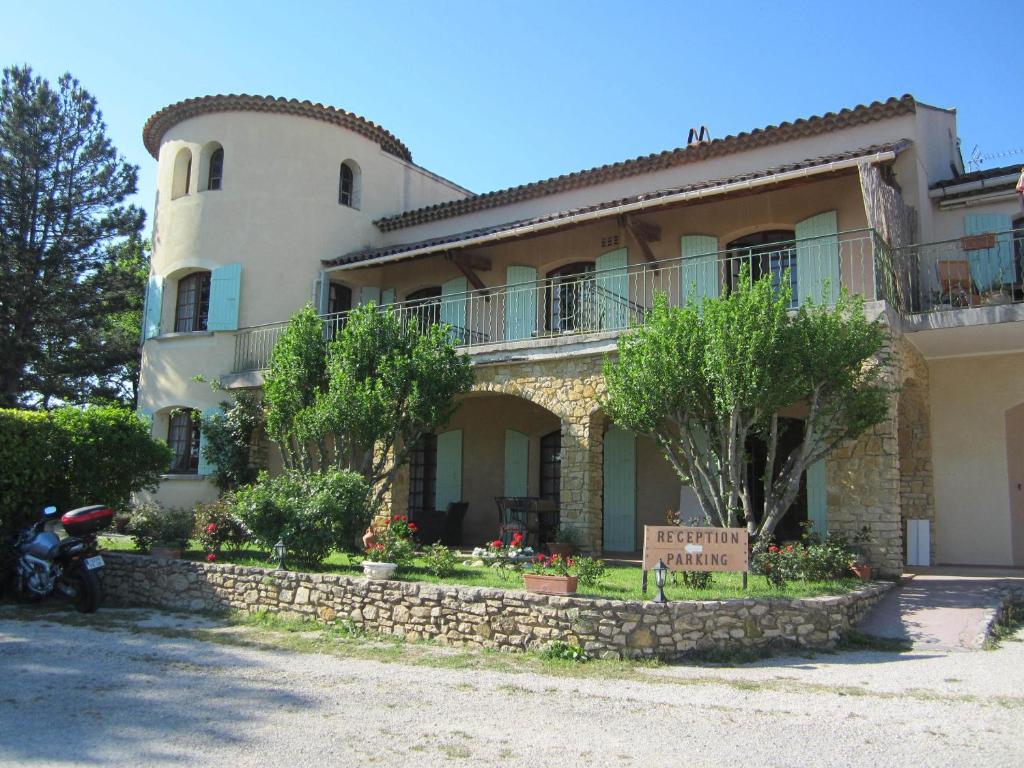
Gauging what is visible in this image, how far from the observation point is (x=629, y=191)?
A: 554 inches

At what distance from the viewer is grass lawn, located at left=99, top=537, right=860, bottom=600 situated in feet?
25.3

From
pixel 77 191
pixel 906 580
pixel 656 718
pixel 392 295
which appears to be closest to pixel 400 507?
pixel 392 295

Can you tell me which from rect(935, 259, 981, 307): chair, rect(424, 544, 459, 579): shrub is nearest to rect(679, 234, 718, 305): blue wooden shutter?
rect(935, 259, 981, 307): chair

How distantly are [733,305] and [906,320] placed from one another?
3248mm

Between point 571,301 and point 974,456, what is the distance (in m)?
6.61

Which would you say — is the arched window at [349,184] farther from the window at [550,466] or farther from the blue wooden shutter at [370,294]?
the window at [550,466]

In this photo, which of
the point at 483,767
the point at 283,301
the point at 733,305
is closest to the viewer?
the point at 483,767

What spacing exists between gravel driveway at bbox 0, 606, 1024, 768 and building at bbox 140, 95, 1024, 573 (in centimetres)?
381

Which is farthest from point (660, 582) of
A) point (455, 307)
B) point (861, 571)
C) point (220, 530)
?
point (455, 307)

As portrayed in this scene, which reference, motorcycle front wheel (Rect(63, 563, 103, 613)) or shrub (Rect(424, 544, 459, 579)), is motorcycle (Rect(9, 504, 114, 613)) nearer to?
motorcycle front wheel (Rect(63, 563, 103, 613))

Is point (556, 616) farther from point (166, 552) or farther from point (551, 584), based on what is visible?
point (166, 552)

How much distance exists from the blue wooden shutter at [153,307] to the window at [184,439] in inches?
69.4

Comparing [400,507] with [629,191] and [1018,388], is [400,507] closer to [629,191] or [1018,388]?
[629,191]

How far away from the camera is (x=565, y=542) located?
11.1 meters
